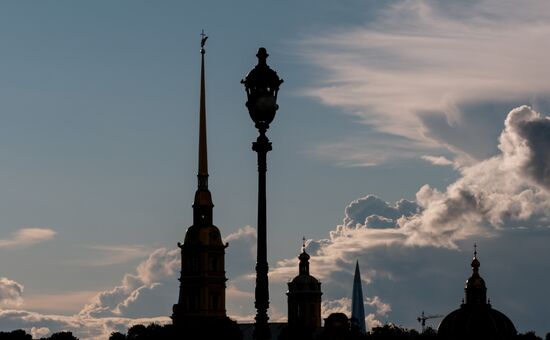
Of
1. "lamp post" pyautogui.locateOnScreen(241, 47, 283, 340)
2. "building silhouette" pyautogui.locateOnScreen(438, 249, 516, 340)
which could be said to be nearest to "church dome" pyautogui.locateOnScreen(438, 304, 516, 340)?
"building silhouette" pyautogui.locateOnScreen(438, 249, 516, 340)

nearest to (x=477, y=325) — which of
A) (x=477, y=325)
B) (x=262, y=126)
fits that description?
(x=477, y=325)

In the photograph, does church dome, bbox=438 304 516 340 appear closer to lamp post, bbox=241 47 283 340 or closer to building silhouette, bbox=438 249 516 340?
building silhouette, bbox=438 249 516 340

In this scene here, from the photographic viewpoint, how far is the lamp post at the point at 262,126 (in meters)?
37.3

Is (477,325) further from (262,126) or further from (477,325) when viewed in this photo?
(262,126)

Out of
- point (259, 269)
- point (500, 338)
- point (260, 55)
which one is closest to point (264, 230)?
point (259, 269)

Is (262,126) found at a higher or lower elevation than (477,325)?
lower

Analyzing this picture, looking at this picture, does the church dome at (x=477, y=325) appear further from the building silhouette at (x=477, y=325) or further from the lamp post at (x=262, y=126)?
the lamp post at (x=262, y=126)

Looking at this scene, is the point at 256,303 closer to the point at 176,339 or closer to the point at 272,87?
the point at 272,87

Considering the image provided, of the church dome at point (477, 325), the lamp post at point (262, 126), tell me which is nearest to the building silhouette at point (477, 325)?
the church dome at point (477, 325)

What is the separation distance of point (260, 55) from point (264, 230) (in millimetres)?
3446

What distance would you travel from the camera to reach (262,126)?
37.8m

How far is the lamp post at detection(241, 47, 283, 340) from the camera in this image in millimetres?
37344

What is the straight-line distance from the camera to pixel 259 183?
122ft

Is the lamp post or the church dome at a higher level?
the church dome
